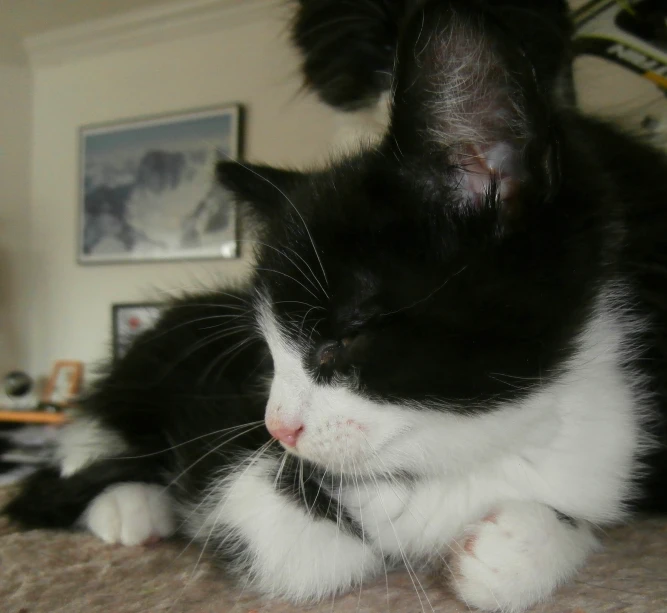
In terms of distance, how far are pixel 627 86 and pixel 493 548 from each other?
1748 millimetres

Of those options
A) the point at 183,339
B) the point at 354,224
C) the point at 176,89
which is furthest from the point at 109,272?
the point at 354,224

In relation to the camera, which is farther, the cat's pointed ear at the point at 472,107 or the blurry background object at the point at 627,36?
the blurry background object at the point at 627,36

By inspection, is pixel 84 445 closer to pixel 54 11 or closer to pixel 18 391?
pixel 18 391

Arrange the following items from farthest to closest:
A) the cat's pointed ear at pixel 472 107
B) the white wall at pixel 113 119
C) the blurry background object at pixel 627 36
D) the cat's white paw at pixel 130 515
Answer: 1. the white wall at pixel 113 119
2. the blurry background object at pixel 627 36
3. the cat's white paw at pixel 130 515
4. the cat's pointed ear at pixel 472 107

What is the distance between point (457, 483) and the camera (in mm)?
655

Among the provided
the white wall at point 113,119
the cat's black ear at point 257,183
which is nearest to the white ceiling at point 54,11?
the white wall at point 113,119

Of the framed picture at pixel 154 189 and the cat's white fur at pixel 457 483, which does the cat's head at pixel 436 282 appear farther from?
the framed picture at pixel 154 189

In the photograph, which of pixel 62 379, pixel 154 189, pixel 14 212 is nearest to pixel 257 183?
pixel 154 189

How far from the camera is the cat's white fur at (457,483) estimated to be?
0.58 meters

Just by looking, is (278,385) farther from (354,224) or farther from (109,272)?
(109,272)

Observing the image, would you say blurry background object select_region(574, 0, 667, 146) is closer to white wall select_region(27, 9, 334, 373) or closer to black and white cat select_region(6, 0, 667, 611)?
black and white cat select_region(6, 0, 667, 611)

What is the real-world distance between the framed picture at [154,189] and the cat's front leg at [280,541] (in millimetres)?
2016

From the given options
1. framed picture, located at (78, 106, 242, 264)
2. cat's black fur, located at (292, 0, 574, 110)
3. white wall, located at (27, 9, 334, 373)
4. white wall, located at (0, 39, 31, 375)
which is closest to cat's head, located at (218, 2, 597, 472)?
cat's black fur, located at (292, 0, 574, 110)

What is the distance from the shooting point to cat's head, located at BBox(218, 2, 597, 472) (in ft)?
1.78
